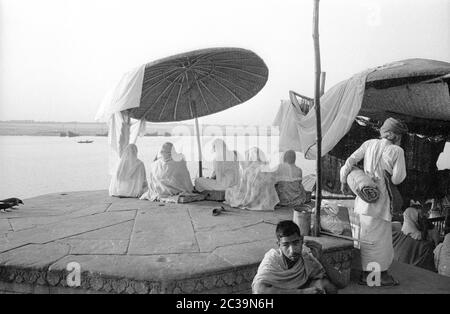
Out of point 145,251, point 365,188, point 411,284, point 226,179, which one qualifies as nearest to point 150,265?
point 145,251

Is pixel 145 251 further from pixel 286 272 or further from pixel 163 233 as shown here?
pixel 286 272

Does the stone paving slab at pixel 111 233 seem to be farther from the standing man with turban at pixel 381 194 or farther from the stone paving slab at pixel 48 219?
the standing man with turban at pixel 381 194

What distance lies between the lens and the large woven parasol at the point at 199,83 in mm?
6504

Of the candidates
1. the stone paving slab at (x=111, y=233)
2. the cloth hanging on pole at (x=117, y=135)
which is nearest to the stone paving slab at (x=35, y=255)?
the stone paving slab at (x=111, y=233)

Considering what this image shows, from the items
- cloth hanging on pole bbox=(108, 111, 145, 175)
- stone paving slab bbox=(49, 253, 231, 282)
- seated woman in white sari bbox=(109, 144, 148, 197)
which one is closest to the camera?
stone paving slab bbox=(49, 253, 231, 282)

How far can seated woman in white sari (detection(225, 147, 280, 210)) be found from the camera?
5.69 meters

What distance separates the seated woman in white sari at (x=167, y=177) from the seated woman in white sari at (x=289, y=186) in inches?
73.8

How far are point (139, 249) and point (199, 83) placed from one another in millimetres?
5181

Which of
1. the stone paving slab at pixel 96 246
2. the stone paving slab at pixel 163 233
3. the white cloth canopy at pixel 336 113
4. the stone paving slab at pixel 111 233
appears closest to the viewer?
the stone paving slab at pixel 96 246

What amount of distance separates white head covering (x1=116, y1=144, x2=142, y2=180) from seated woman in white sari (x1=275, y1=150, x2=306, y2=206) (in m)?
3.10

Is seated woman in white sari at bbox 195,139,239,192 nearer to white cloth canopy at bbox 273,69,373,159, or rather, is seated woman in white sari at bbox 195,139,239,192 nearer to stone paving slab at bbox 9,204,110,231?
white cloth canopy at bbox 273,69,373,159

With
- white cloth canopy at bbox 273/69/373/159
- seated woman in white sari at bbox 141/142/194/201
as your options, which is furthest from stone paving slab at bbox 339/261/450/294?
seated woman in white sari at bbox 141/142/194/201

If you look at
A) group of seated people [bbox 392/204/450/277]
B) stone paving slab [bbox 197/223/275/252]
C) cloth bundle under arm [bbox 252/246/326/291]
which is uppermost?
cloth bundle under arm [bbox 252/246/326/291]
